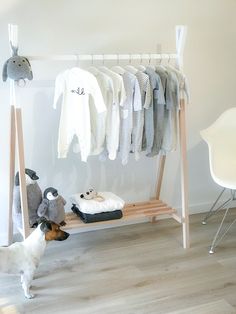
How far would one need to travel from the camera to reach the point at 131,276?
2.43 metres

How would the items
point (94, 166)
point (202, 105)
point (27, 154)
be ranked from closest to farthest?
point (27, 154) < point (94, 166) < point (202, 105)

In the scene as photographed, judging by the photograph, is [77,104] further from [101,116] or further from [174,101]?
[174,101]

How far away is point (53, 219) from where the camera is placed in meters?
2.48

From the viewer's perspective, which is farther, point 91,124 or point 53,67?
point 53,67

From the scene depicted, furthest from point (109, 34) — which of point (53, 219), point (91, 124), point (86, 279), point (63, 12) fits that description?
point (86, 279)

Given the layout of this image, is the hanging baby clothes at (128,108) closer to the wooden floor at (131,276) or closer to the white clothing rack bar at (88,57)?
the white clothing rack bar at (88,57)

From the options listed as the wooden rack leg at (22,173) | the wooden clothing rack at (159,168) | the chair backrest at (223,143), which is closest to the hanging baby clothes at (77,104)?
the wooden clothing rack at (159,168)

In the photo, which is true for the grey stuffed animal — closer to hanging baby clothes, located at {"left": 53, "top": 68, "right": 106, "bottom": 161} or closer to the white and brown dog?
hanging baby clothes, located at {"left": 53, "top": 68, "right": 106, "bottom": 161}

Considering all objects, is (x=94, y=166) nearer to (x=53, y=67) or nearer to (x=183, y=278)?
(x=53, y=67)

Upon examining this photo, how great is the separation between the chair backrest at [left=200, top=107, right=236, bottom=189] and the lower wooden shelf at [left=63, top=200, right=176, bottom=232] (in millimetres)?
464

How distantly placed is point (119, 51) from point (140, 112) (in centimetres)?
60

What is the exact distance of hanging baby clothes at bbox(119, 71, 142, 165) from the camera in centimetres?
249

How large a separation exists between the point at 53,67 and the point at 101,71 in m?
0.37

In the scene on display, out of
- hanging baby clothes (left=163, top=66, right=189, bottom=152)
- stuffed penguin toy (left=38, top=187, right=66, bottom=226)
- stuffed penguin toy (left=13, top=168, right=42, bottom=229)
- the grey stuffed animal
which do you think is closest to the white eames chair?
hanging baby clothes (left=163, top=66, right=189, bottom=152)
